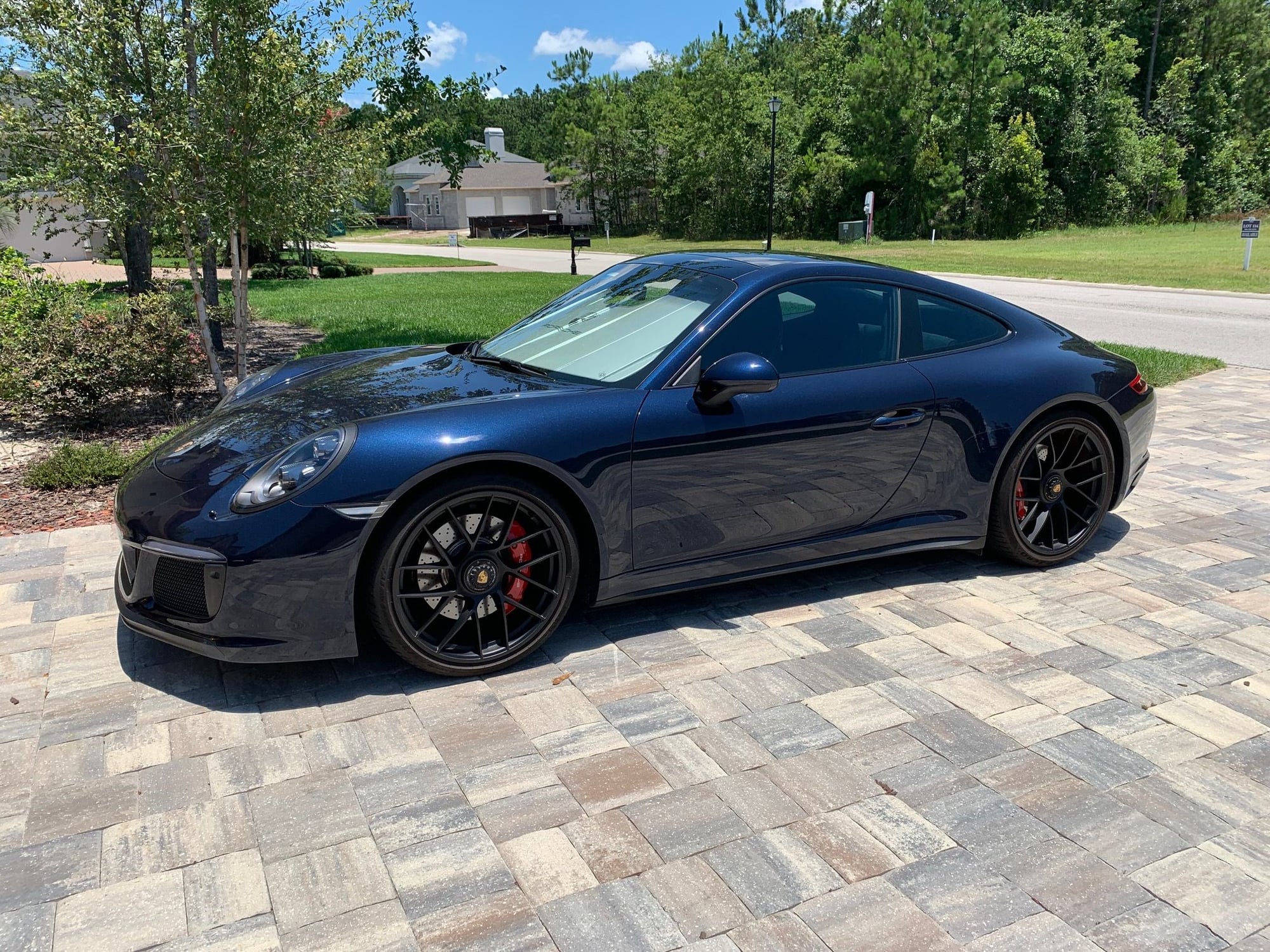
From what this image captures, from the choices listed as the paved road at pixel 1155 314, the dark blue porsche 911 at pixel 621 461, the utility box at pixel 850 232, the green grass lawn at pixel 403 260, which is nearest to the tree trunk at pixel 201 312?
the dark blue porsche 911 at pixel 621 461

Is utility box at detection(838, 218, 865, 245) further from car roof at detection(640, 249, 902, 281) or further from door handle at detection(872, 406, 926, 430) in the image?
door handle at detection(872, 406, 926, 430)

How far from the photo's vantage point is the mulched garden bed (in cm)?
532

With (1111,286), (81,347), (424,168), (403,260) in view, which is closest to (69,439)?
(81,347)

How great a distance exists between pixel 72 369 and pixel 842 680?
6373 millimetres

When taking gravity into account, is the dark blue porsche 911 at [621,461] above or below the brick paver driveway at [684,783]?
above

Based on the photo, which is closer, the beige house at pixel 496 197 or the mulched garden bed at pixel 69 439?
the mulched garden bed at pixel 69 439

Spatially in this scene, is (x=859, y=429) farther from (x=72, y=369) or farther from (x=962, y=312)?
(x=72, y=369)

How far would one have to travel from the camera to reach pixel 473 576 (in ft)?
11.1

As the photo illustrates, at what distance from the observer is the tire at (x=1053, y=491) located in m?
4.38

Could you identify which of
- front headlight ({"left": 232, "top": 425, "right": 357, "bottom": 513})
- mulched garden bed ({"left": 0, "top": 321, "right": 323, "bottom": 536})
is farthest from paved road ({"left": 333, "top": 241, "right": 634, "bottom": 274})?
front headlight ({"left": 232, "top": 425, "right": 357, "bottom": 513})

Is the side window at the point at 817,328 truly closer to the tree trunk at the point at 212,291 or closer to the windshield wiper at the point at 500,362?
the windshield wiper at the point at 500,362

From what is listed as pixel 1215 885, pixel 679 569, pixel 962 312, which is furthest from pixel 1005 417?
pixel 1215 885

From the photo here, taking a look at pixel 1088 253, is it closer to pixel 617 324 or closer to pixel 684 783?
pixel 617 324

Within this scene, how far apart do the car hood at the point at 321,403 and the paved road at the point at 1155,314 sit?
16.5 ft
